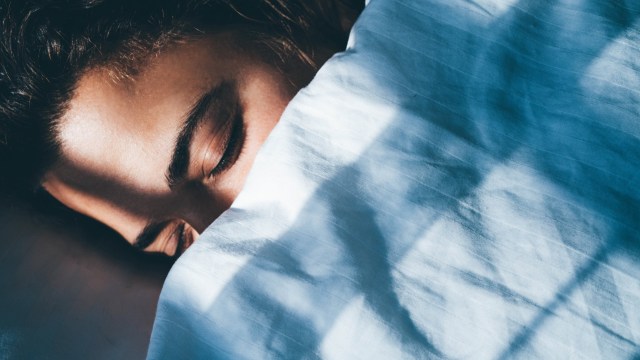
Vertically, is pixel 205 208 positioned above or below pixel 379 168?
below

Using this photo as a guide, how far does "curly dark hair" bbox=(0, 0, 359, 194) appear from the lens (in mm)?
694

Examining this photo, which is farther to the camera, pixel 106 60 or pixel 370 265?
pixel 106 60

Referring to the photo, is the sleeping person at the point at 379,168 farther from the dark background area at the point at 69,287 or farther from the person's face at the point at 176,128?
the dark background area at the point at 69,287

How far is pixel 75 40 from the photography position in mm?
708

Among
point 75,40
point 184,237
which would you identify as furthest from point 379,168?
point 75,40

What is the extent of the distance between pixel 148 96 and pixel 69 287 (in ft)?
1.31

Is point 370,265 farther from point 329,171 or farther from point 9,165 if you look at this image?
point 9,165

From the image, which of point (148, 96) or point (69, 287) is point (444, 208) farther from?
point (69, 287)

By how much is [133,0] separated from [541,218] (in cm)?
74

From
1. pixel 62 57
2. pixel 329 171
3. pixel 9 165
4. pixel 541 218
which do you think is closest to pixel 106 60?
pixel 62 57

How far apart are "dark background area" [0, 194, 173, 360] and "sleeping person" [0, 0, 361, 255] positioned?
0.09 metres

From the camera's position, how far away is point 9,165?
80 centimetres

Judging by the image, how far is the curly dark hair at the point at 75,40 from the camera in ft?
2.28

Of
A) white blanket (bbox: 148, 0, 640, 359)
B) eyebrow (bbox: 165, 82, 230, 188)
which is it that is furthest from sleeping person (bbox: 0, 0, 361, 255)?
white blanket (bbox: 148, 0, 640, 359)
